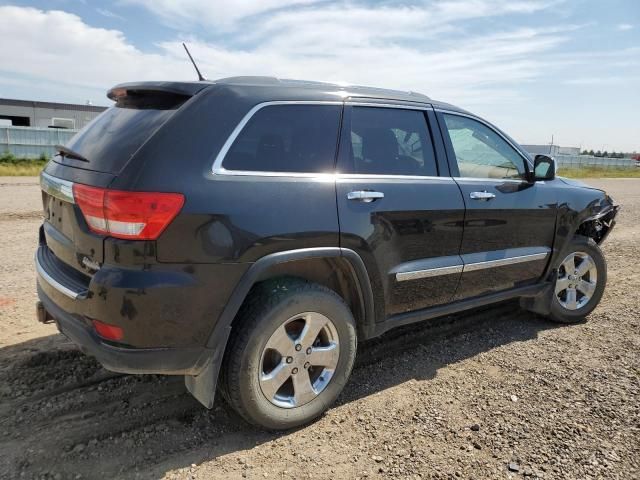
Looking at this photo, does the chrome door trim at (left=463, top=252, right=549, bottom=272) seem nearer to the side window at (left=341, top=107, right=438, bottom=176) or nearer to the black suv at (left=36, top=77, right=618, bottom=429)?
the black suv at (left=36, top=77, right=618, bottom=429)

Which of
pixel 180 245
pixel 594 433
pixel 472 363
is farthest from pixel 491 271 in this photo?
pixel 180 245

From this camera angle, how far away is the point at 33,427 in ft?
9.21

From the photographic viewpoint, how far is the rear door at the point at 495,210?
3.71 m

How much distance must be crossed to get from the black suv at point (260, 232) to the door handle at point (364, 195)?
0.04ft

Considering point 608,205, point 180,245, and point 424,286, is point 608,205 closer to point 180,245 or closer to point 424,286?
point 424,286

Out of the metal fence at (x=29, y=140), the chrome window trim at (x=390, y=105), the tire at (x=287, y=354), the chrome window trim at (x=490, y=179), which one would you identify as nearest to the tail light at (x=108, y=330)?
the tire at (x=287, y=354)

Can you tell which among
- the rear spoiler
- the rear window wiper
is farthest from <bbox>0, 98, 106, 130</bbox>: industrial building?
the rear spoiler

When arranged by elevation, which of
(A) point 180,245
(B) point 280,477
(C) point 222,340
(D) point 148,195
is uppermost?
(D) point 148,195

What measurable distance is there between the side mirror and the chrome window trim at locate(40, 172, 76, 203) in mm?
3517

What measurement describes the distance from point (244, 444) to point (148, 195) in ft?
4.84

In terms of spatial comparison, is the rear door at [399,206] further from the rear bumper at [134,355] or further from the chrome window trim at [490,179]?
the rear bumper at [134,355]

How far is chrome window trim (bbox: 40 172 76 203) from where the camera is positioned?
8.61ft

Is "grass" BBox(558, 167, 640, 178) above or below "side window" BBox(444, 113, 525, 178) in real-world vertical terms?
below

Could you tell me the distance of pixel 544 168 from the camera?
425cm
